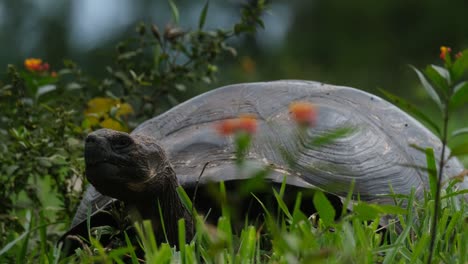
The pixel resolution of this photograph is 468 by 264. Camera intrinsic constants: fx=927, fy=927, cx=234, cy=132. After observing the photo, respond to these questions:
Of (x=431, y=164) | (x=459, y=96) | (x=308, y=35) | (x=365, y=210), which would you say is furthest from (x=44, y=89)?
(x=308, y=35)

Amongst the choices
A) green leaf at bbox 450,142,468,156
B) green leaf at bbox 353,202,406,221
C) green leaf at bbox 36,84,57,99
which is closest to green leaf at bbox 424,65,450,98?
green leaf at bbox 450,142,468,156

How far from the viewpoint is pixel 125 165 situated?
2.29m

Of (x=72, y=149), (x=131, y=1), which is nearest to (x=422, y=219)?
(x=72, y=149)

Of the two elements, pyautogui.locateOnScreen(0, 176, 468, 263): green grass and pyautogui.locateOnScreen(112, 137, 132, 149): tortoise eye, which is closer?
pyautogui.locateOnScreen(0, 176, 468, 263): green grass

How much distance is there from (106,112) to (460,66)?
194 centimetres

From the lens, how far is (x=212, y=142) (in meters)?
2.68

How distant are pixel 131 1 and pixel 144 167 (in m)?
12.6

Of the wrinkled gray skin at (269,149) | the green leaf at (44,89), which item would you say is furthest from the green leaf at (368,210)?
the green leaf at (44,89)

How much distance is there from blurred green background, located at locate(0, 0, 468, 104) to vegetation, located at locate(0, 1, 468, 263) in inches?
246

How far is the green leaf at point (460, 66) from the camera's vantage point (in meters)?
1.63

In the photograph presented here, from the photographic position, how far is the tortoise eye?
2.29 m

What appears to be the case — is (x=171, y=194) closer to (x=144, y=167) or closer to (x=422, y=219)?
(x=144, y=167)

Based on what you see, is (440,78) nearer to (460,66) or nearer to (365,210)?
(460,66)

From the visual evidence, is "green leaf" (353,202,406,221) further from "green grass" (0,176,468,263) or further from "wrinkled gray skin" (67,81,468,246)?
"wrinkled gray skin" (67,81,468,246)
